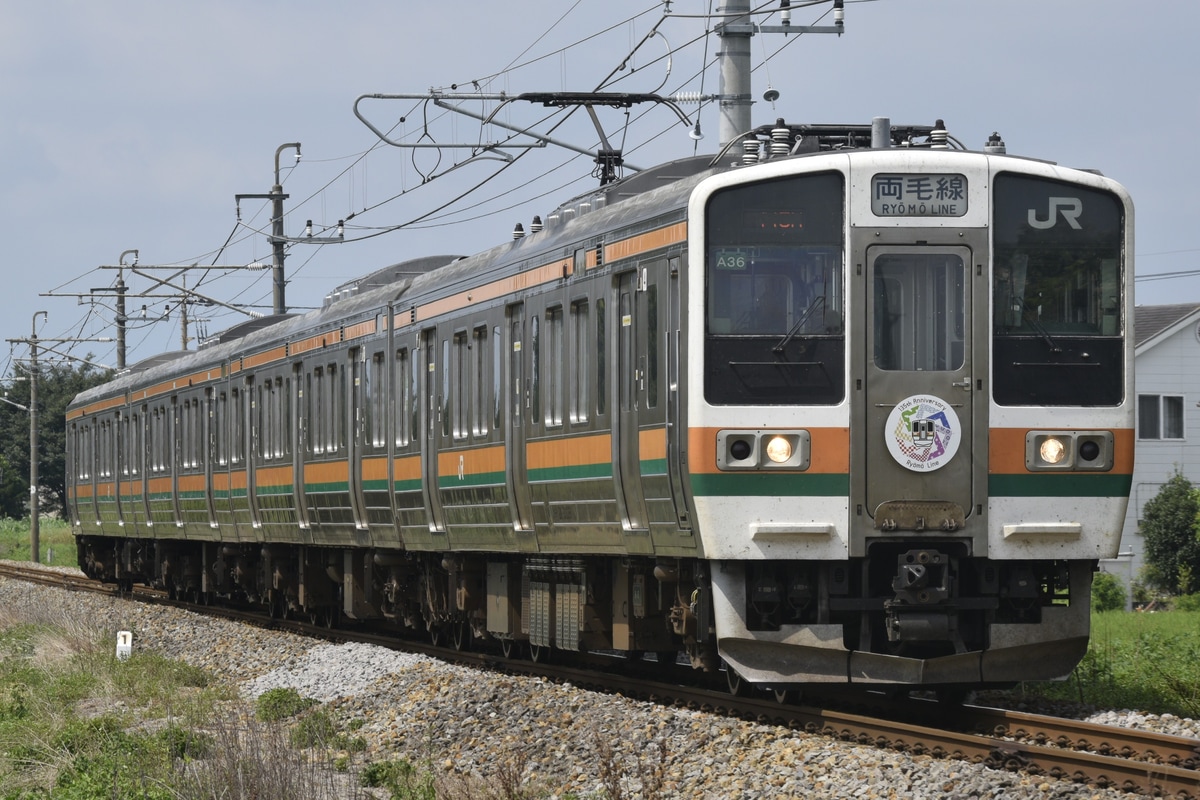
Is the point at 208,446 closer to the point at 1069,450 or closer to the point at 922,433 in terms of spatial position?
the point at 922,433

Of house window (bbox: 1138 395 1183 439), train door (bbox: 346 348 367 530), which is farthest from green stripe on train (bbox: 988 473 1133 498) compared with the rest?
house window (bbox: 1138 395 1183 439)

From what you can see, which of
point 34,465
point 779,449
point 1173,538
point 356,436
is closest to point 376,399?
point 356,436

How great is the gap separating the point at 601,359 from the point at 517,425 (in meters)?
1.69

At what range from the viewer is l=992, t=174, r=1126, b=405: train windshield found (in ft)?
34.2

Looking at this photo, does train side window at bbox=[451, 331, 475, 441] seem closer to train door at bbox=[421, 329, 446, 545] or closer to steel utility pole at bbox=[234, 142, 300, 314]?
train door at bbox=[421, 329, 446, 545]

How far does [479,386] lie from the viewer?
14.6m

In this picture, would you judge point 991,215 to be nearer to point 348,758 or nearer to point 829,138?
point 829,138

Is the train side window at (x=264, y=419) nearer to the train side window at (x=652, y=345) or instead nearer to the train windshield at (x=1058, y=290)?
the train side window at (x=652, y=345)

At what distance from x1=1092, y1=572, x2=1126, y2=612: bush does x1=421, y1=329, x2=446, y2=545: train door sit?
1527 centimetres

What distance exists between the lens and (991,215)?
10.5 m

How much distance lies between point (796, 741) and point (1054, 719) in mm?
1294

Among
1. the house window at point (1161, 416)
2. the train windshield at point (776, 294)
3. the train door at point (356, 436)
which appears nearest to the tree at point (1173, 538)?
the house window at point (1161, 416)

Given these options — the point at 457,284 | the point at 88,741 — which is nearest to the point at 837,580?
the point at 88,741

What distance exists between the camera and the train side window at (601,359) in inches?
476
